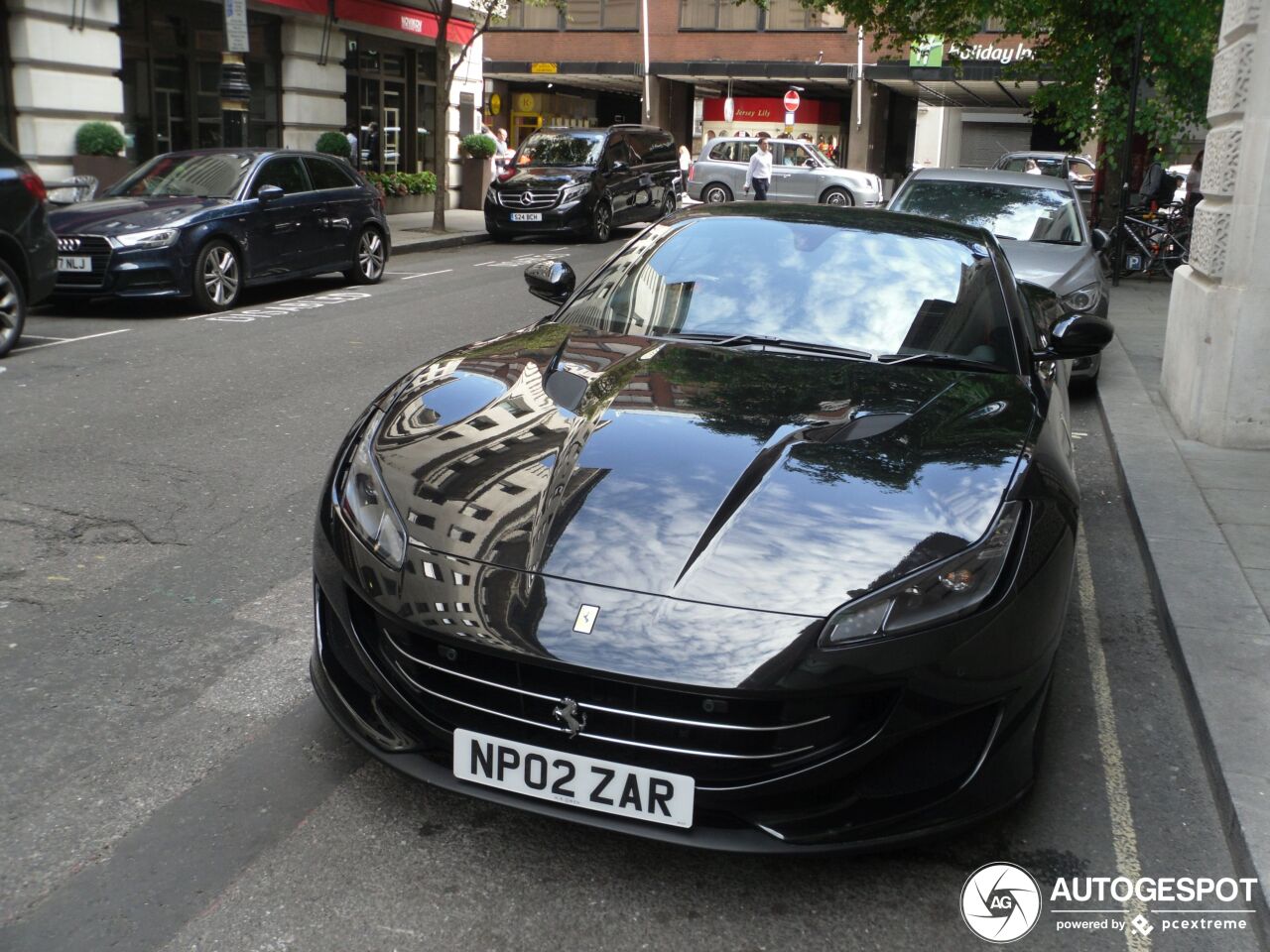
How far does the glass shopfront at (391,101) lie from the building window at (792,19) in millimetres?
21610

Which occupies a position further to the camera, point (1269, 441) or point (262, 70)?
point (262, 70)

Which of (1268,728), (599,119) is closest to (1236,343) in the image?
(1268,728)

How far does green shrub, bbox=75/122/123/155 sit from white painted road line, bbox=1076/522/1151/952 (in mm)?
16266

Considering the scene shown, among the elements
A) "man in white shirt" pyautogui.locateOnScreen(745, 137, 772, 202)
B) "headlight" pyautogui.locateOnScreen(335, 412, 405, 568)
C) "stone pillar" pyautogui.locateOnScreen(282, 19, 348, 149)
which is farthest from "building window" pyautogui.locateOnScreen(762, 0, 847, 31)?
"headlight" pyautogui.locateOnScreen(335, 412, 405, 568)

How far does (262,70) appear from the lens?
898 inches

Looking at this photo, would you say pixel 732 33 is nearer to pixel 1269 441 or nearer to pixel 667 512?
pixel 1269 441

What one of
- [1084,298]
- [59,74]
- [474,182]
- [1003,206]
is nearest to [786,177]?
[474,182]

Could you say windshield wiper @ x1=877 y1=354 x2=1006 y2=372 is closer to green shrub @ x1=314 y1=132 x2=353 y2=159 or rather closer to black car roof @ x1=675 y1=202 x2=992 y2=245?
black car roof @ x1=675 y1=202 x2=992 y2=245

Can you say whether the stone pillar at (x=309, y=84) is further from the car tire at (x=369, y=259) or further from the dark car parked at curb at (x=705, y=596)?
the dark car parked at curb at (x=705, y=596)

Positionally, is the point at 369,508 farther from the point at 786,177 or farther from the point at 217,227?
the point at 786,177

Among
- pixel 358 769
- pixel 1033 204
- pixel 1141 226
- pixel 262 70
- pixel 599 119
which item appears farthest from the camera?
pixel 599 119

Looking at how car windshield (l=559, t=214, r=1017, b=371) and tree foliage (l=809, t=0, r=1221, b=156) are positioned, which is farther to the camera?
tree foliage (l=809, t=0, r=1221, b=156)

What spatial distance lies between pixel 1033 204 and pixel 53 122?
13.4 metres

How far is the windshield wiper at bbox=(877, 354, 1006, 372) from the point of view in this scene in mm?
4098
